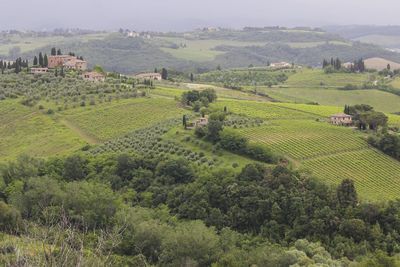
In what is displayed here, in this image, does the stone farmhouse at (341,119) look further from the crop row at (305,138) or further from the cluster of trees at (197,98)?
the cluster of trees at (197,98)

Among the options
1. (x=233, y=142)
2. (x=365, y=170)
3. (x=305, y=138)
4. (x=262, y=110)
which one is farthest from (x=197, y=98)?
(x=365, y=170)

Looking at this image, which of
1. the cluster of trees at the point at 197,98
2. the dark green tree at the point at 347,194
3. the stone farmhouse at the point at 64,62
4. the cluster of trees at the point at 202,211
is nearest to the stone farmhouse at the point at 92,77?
the stone farmhouse at the point at 64,62

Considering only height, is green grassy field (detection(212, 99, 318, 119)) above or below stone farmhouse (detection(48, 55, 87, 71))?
below

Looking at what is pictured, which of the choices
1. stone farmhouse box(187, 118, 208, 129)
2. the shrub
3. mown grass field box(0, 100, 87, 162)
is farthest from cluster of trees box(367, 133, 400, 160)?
mown grass field box(0, 100, 87, 162)

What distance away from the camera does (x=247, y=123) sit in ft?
305

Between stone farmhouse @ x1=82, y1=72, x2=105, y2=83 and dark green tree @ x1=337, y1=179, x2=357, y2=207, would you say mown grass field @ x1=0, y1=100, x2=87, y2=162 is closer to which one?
stone farmhouse @ x1=82, y1=72, x2=105, y2=83

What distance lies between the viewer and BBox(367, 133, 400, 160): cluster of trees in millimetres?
79875

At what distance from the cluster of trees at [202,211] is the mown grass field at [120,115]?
72.3ft

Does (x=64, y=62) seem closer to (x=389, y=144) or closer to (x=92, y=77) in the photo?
(x=92, y=77)

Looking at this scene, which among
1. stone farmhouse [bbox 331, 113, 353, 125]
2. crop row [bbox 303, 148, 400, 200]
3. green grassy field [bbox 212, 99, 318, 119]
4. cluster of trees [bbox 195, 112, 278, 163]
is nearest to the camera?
crop row [bbox 303, 148, 400, 200]

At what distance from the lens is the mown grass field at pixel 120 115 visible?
97062 millimetres

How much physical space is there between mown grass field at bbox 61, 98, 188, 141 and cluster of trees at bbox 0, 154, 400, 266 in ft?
72.3

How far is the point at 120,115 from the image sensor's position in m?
105

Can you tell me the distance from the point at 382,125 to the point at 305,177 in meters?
41.2
